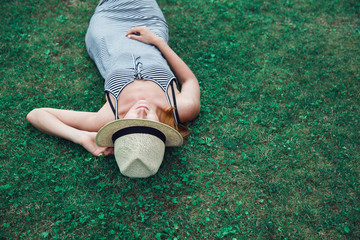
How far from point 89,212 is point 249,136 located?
7.70 feet

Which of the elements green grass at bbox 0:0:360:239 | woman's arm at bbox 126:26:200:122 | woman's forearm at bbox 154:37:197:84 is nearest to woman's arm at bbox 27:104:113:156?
green grass at bbox 0:0:360:239

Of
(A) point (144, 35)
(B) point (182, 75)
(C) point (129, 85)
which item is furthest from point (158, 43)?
(C) point (129, 85)

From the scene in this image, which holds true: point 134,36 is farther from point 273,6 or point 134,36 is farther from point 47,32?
point 273,6

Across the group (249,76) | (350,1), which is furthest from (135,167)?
(350,1)

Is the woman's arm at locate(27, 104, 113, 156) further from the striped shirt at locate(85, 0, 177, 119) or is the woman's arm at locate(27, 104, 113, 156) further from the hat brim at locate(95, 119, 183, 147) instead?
the striped shirt at locate(85, 0, 177, 119)

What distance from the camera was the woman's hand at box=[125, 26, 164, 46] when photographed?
15.7ft

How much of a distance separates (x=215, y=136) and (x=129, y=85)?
1404 mm

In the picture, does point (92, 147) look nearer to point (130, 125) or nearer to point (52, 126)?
point (52, 126)

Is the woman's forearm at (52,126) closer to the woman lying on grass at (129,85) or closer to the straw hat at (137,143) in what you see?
the woman lying on grass at (129,85)

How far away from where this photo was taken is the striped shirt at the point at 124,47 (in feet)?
13.9

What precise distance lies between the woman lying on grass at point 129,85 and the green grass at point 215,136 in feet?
0.83

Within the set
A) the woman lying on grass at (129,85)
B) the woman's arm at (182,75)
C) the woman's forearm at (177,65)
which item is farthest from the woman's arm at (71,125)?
the woman's forearm at (177,65)

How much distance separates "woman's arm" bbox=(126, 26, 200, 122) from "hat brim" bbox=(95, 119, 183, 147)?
1.85ft

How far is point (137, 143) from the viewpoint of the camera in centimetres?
325
